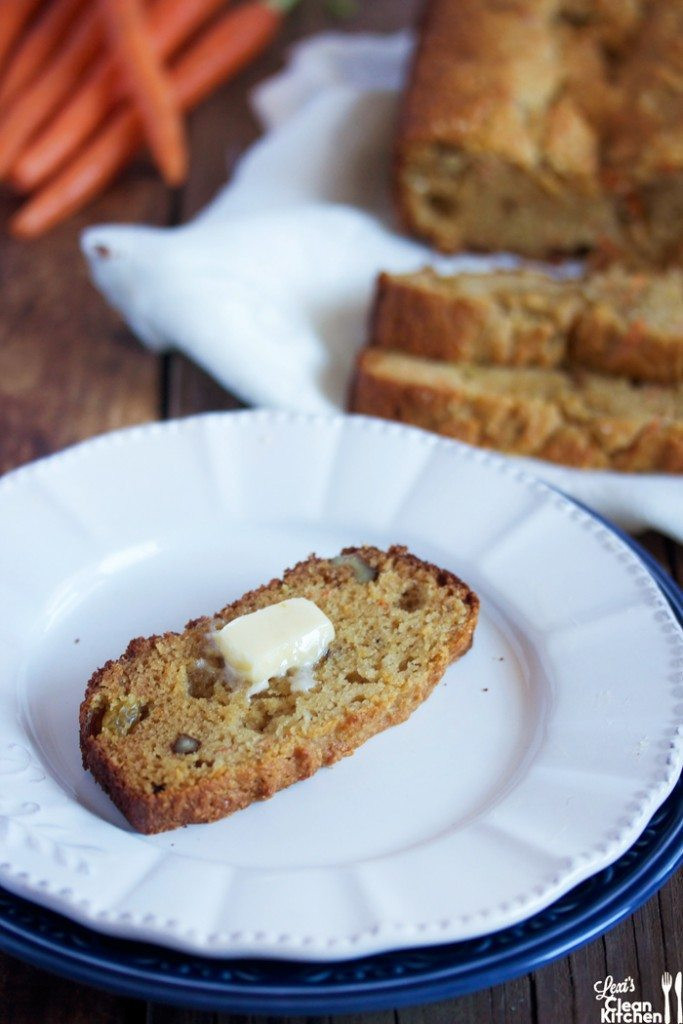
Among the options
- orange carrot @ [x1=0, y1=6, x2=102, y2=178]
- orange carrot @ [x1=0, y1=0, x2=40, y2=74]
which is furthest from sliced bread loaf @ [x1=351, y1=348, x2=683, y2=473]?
orange carrot @ [x1=0, y1=0, x2=40, y2=74]

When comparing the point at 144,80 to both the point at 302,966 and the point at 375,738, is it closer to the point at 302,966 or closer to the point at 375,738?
the point at 375,738

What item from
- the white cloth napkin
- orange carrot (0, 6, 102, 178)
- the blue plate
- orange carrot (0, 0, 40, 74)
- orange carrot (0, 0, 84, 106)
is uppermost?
orange carrot (0, 0, 40, 74)

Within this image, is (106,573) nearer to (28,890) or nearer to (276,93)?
(28,890)

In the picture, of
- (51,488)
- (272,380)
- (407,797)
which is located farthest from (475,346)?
(407,797)

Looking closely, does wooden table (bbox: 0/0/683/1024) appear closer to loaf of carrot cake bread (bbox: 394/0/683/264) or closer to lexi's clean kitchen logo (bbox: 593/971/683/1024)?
lexi's clean kitchen logo (bbox: 593/971/683/1024)

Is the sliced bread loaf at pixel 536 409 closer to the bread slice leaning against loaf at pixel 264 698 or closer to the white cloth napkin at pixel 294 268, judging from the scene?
the white cloth napkin at pixel 294 268

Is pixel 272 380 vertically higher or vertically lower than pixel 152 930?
lower

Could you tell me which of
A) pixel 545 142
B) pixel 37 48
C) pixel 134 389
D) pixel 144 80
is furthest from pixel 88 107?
pixel 545 142
